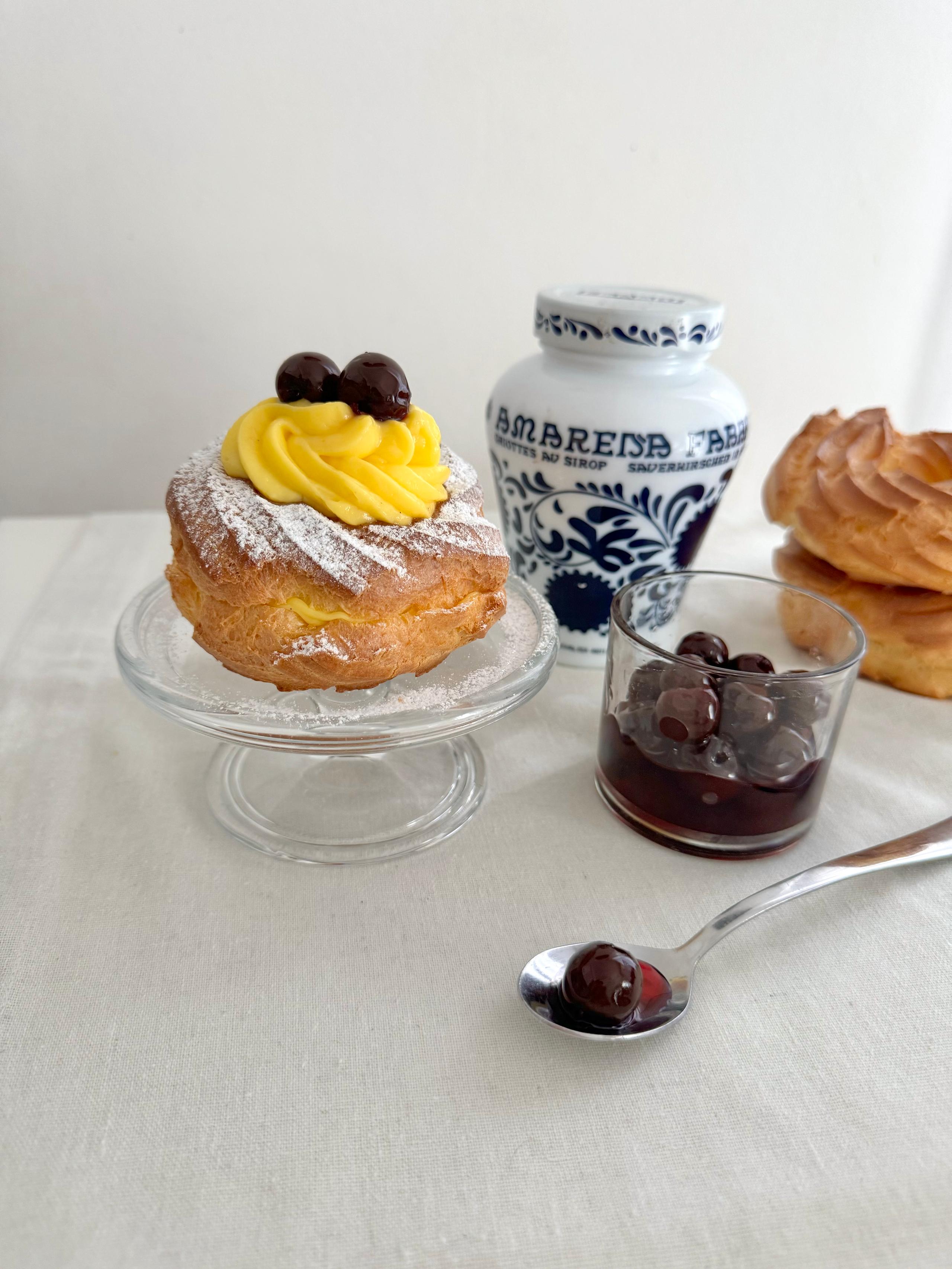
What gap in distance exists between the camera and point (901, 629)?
117 cm

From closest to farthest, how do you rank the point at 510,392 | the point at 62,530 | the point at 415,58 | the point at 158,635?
the point at 158,635
the point at 510,392
the point at 415,58
the point at 62,530

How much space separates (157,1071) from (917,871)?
2.31 feet

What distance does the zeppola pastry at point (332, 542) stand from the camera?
83 centimetres

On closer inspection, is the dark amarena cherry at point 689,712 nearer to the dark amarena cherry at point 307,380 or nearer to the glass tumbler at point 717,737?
the glass tumbler at point 717,737

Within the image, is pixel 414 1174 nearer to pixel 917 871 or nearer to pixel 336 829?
pixel 336 829

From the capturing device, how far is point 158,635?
970 mm

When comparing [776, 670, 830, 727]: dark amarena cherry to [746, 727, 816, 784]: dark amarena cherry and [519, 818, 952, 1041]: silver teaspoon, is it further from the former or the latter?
[519, 818, 952, 1041]: silver teaspoon

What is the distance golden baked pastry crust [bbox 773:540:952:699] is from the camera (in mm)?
1148

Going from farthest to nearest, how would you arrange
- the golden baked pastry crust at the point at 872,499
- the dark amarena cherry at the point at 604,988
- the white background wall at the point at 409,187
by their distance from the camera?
the white background wall at the point at 409,187, the golden baked pastry crust at the point at 872,499, the dark amarena cherry at the point at 604,988

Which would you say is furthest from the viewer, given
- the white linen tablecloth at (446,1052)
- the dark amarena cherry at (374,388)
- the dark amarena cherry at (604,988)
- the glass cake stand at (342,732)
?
the dark amarena cherry at (374,388)

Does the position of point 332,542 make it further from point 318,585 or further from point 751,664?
point 751,664

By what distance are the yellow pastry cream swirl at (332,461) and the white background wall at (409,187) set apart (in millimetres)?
866

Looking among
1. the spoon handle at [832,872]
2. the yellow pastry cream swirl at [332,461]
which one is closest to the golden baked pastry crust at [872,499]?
the spoon handle at [832,872]

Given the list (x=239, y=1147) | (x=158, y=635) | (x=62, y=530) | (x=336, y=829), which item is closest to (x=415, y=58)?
(x=62, y=530)
